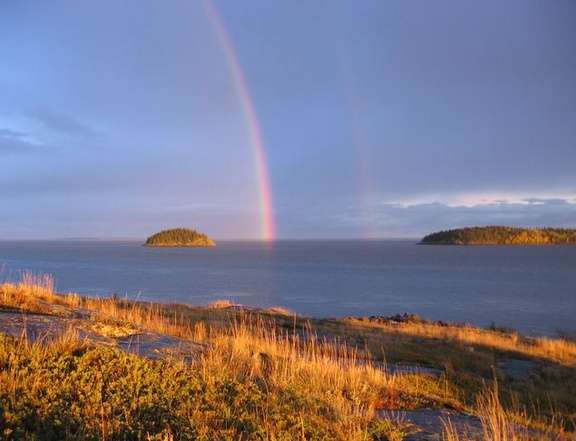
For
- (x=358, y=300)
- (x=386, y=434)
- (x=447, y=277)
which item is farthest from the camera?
(x=447, y=277)

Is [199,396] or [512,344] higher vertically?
[199,396]

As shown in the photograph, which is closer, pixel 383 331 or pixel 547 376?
pixel 547 376

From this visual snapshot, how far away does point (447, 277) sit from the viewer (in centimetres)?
9038

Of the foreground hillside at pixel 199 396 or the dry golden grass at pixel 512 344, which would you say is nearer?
the foreground hillside at pixel 199 396

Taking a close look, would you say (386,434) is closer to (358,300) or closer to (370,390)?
(370,390)

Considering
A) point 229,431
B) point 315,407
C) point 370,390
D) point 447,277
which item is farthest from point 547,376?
point 447,277

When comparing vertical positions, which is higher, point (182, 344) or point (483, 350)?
point (182, 344)

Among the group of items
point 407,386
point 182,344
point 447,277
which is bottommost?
point 447,277

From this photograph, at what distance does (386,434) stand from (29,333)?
17.2 feet

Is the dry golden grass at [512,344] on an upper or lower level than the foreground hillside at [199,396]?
lower

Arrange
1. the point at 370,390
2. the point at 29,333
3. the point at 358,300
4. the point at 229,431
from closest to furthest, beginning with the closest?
the point at 229,431, the point at 370,390, the point at 29,333, the point at 358,300

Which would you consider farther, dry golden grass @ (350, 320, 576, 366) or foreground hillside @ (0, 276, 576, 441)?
dry golden grass @ (350, 320, 576, 366)

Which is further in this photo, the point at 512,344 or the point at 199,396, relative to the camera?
the point at 512,344

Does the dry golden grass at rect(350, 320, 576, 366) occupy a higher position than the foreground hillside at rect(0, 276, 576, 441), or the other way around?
the foreground hillside at rect(0, 276, 576, 441)
